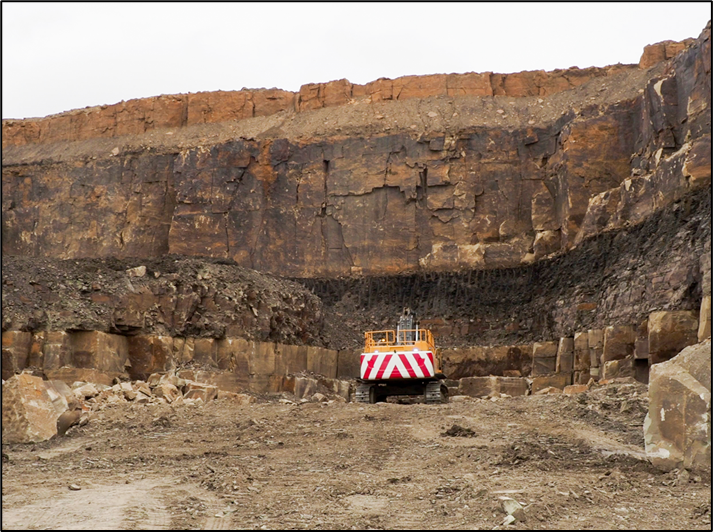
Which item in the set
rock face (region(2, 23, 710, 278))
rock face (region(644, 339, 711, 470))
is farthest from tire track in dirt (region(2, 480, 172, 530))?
rock face (region(2, 23, 710, 278))

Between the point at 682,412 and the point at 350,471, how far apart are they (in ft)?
13.7

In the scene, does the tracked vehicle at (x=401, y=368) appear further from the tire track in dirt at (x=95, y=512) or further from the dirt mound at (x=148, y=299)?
the tire track in dirt at (x=95, y=512)

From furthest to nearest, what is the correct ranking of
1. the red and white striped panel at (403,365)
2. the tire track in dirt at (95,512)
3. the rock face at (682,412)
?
the red and white striped panel at (403,365), the rock face at (682,412), the tire track in dirt at (95,512)

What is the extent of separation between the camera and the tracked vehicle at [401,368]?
20828 millimetres

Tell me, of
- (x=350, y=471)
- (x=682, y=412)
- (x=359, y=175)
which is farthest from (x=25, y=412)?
(x=359, y=175)

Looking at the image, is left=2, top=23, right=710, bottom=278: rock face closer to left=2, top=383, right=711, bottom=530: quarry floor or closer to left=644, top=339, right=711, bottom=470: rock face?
left=2, top=383, right=711, bottom=530: quarry floor

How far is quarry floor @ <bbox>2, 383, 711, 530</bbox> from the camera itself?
8.16 m

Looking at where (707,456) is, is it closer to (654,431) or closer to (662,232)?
(654,431)

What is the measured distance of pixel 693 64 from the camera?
29.7 meters

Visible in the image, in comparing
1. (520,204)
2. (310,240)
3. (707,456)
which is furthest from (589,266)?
(707,456)

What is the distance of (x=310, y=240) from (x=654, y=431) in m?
33.7

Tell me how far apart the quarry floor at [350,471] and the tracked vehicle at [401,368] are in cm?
342

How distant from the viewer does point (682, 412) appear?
9.95 meters

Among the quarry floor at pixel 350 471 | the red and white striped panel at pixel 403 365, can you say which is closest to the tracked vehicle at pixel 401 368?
the red and white striped panel at pixel 403 365
